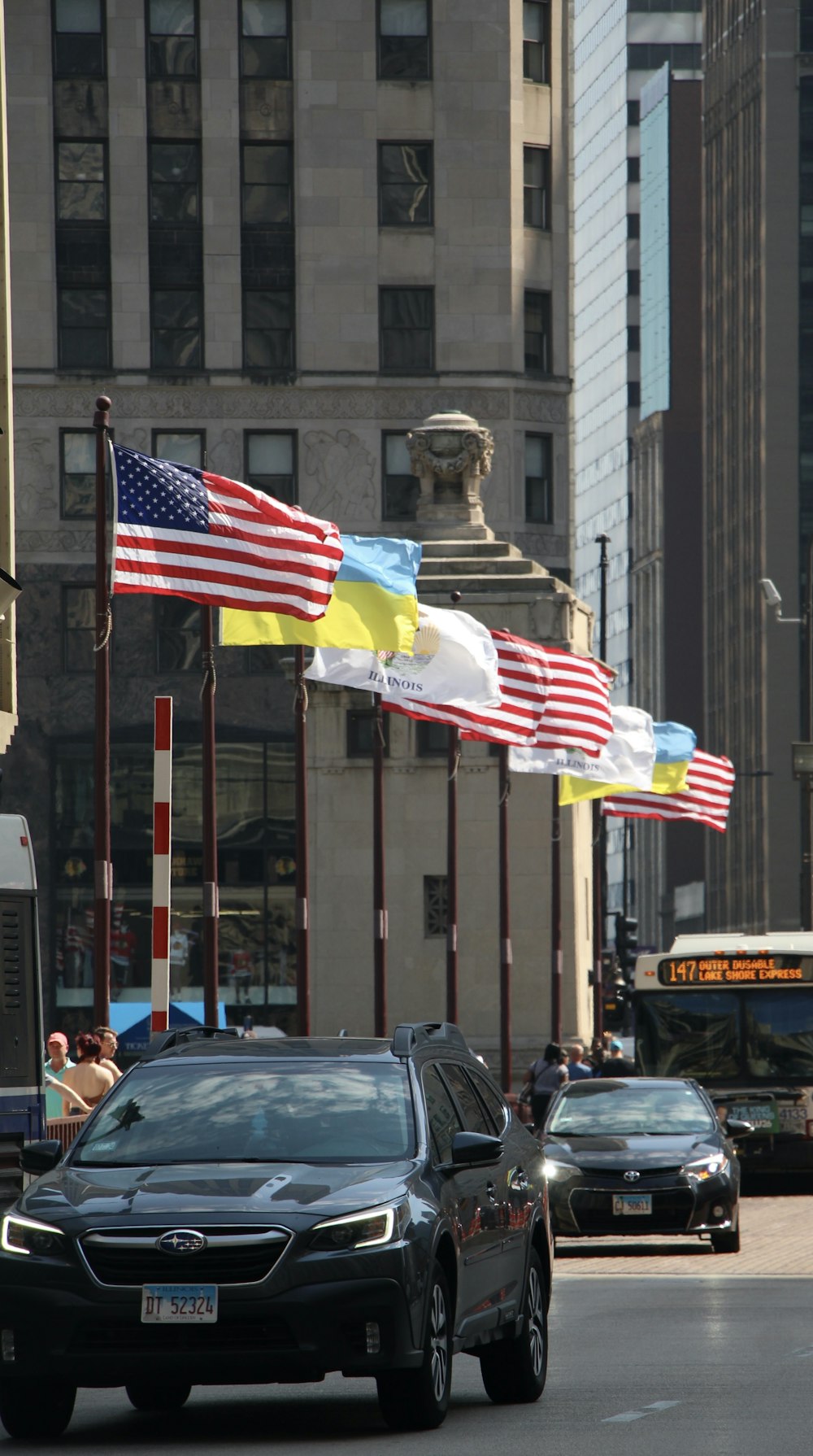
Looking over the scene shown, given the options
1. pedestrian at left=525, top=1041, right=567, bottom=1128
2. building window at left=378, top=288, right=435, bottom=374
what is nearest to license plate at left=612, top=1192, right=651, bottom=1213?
pedestrian at left=525, top=1041, right=567, bottom=1128

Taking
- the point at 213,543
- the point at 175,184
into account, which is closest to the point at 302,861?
the point at 213,543

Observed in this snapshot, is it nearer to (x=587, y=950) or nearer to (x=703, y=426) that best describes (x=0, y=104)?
(x=587, y=950)

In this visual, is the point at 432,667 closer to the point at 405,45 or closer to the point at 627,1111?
the point at 627,1111

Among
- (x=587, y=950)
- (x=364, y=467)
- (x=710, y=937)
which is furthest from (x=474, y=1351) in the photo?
(x=364, y=467)

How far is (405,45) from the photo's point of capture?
198 ft

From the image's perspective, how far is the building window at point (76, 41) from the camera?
5909cm

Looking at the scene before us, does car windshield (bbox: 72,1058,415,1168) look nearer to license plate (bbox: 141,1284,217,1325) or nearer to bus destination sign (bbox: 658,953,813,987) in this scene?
license plate (bbox: 141,1284,217,1325)

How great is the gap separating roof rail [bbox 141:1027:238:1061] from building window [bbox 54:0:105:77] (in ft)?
160

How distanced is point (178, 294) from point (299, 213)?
9.85 feet

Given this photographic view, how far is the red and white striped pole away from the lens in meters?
19.6

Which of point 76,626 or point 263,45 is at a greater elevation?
point 263,45

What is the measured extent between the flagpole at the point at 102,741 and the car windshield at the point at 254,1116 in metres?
11.2

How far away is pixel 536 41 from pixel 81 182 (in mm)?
10074

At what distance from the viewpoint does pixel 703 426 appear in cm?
16325
